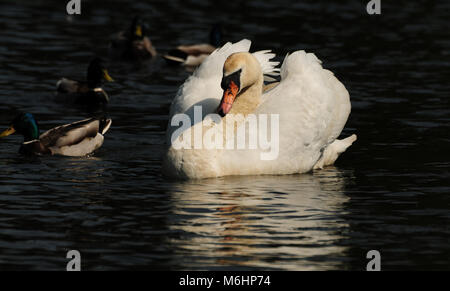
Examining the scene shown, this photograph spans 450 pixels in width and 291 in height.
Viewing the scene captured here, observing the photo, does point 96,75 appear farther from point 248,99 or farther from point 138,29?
point 248,99

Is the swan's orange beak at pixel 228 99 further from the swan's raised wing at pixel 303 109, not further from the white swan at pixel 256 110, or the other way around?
the swan's raised wing at pixel 303 109

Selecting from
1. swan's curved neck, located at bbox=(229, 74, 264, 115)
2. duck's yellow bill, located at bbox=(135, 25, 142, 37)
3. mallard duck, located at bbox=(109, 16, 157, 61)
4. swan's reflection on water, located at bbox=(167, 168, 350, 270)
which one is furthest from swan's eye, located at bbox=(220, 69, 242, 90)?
duck's yellow bill, located at bbox=(135, 25, 142, 37)

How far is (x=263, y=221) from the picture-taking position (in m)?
12.7

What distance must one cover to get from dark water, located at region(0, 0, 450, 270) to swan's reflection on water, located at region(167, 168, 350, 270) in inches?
0.9

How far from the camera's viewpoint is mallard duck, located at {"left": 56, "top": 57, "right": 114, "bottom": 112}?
21109 mm

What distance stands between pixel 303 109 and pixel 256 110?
66 cm

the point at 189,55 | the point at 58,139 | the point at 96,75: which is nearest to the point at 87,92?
the point at 96,75

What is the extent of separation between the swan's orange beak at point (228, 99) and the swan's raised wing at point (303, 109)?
0.65 metres

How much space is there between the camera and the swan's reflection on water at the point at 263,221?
36.4 feet

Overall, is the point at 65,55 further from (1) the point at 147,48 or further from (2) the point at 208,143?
(2) the point at 208,143

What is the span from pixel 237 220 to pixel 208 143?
2136mm

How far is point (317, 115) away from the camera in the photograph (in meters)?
15.4

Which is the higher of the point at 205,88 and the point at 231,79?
the point at 205,88
